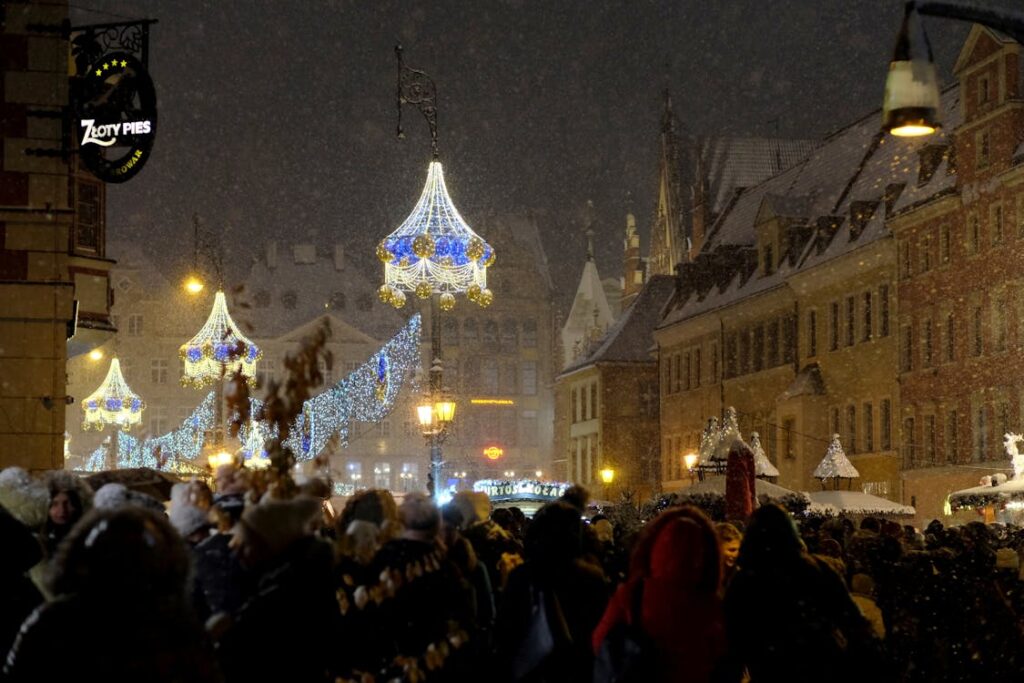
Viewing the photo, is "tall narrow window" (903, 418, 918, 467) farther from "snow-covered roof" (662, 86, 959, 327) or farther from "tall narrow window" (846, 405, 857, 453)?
"snow-covered roof" (662, 86, 959, 327)

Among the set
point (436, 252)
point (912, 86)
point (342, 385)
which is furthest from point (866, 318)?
point (912, 86)

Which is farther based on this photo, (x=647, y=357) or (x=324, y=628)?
(x=647, y=357)

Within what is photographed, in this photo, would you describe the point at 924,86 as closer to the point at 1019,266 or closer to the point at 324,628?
the point at 324,628

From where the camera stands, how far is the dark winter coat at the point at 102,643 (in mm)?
4773

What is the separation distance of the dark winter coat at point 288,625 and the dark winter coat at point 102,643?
3.89ft

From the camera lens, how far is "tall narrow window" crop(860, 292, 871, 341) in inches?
1817

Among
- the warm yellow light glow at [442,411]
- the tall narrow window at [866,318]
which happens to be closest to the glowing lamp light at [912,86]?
the warm yellow light glow at [442,411]

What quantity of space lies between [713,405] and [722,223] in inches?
376

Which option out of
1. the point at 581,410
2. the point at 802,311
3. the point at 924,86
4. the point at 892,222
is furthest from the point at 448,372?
the point at 924,86

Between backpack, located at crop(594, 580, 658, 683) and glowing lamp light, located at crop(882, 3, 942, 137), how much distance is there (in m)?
3.47

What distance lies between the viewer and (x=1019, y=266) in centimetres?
3766

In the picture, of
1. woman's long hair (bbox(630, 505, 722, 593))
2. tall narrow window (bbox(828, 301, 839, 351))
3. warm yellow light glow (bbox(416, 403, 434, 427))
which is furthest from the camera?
tall narrow window (bbox(828, 301, 839, 351))

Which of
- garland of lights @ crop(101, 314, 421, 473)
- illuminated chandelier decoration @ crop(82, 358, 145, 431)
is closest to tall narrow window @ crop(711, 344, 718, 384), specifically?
garland of lights @ crop(101, 314, 421, 473)

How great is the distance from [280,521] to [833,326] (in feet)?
Result: 141
